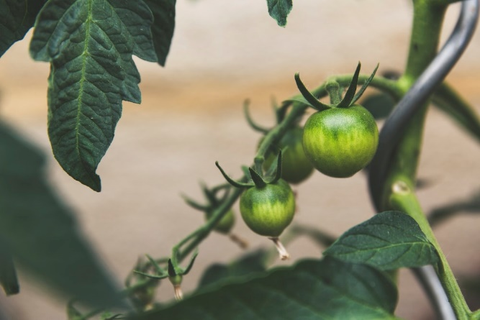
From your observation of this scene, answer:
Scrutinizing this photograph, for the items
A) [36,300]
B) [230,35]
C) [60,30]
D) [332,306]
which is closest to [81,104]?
[60,30]

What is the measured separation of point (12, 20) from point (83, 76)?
0.15ft

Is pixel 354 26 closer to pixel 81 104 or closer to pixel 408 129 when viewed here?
pixel 408 129

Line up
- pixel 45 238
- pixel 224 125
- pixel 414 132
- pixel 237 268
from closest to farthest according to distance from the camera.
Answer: pixel 45 238 → pixel 414 132 → pixel 237 268 → pixel 224 125

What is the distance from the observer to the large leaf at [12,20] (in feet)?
1.02

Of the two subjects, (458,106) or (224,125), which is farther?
(224,125)

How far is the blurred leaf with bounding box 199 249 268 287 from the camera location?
0.52m

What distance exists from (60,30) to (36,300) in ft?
3.86

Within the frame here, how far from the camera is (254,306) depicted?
27 cm

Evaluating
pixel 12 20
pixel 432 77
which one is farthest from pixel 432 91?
pixel 12 20

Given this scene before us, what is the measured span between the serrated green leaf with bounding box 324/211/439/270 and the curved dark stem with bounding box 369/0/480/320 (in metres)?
0.07

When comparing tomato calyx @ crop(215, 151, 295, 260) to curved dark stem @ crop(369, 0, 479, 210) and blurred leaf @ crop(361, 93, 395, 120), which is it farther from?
blurred leaf @ crop(361, 93, 395, 120)

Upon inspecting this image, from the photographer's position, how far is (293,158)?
1.32ft

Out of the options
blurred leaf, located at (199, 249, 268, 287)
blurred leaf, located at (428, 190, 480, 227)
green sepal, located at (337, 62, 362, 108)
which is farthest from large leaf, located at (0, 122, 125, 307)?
blurred leaf, located at (428, 190, 480, 227)

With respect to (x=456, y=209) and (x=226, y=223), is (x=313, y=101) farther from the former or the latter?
(x=456, y=209)
